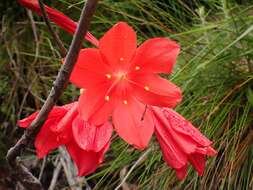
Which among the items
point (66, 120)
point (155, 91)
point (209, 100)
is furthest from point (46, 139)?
point (209, 100)

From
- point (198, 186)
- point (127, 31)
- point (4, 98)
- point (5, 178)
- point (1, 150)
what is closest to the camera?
point (127, 31)

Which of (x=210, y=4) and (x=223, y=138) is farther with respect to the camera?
Result: (x=210, y=4)

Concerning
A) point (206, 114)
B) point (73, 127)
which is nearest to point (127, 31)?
point (73, 127)

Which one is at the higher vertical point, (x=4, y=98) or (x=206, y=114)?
(x=206, y=114)

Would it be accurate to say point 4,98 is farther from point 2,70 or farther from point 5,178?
point 5,178

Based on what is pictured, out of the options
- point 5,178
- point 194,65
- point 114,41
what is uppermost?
point 114,41

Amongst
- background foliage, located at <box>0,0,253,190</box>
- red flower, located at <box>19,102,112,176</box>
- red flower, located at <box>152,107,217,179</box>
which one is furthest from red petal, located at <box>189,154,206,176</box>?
background foliage, located at <box>0,0,253,190</box>

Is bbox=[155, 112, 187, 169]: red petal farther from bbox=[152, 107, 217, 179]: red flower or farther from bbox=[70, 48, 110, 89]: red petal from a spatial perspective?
bbox=[70, 48, 110, 89]: red petal

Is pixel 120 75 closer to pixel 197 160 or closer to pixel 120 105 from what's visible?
pixel 120 105

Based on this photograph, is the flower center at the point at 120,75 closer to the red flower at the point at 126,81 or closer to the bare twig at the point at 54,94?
the red flower at the point at 126,81
